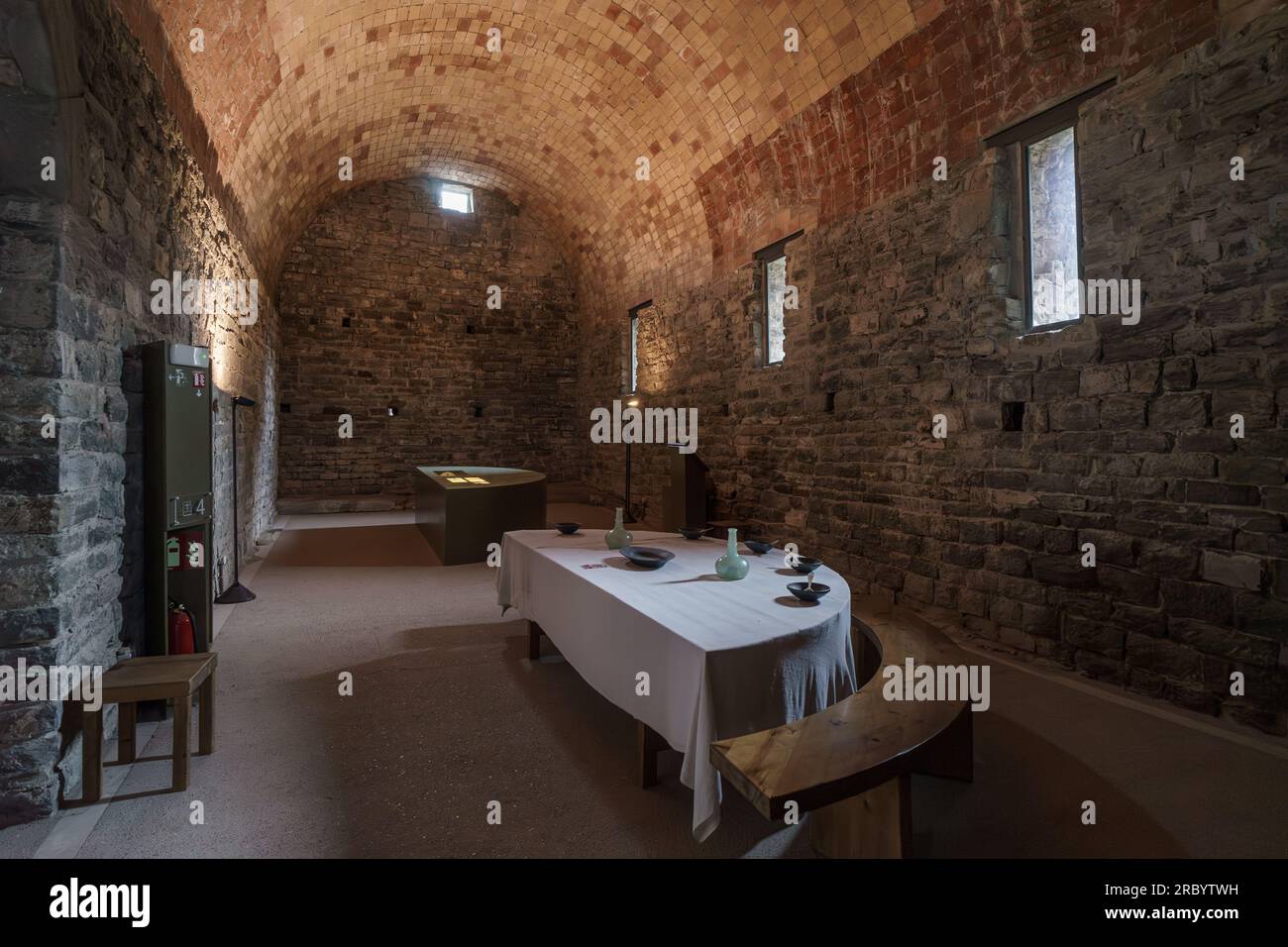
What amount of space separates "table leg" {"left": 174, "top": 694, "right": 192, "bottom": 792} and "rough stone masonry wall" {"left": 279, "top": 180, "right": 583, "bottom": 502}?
8897mm

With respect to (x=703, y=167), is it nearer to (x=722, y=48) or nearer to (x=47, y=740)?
(x=722, y=48)

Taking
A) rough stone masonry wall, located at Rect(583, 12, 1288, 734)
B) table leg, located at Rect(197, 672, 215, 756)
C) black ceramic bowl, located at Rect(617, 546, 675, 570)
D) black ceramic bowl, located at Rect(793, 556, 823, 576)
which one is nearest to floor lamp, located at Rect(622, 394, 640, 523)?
rough stone masonry wall, located at Rect(583, 12, 1288, 734)

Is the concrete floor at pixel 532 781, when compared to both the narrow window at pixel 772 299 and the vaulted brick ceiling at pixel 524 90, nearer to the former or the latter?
the vaulted brick ceiling at pixel 524 90

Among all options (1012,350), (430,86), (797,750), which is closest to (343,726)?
(797,750)

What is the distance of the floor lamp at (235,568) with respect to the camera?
495cm

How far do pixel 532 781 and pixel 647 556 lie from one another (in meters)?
1.16

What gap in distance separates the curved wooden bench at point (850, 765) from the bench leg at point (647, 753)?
62 centimetres

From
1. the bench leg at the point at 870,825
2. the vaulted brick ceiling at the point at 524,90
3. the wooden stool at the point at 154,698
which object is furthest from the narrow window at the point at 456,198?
the bench leg at the point at 870,825

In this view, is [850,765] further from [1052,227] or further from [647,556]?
[1052,227]

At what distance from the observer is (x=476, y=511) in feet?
21.5

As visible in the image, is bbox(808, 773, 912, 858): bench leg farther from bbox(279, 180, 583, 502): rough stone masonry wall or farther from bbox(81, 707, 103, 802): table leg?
bbox(279, 180, 583, 502): rough stone masonry wall

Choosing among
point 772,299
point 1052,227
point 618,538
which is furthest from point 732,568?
point 772,299

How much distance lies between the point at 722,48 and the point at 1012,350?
393 cm
